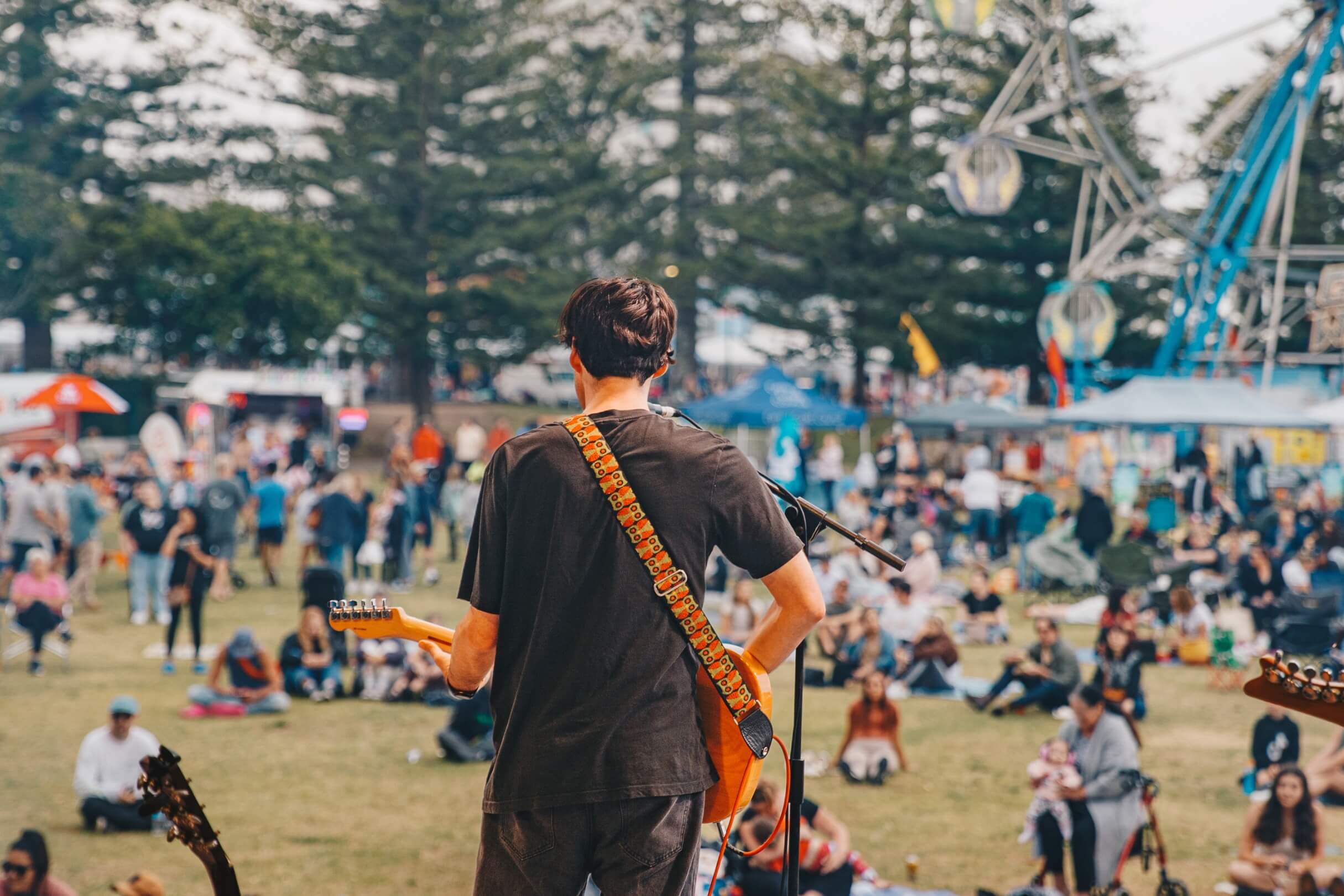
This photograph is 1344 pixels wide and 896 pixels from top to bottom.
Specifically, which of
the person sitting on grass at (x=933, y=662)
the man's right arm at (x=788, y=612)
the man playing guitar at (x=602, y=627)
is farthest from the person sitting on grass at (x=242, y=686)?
the man's right arm at (x=788, y=612)

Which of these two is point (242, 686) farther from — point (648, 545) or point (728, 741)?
point (648, 545)

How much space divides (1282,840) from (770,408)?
1167 cm

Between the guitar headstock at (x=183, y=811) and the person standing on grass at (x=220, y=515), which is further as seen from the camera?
the person standing on grass at (x=220, y=515)

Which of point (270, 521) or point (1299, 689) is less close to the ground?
point (1299, 689)

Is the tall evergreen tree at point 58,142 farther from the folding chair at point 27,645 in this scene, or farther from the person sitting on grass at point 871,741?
the person sitting on grass at point 871,741

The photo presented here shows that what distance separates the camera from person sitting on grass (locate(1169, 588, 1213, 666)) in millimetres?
11398

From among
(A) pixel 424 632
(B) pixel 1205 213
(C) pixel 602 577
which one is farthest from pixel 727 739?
(B) pixel 1205 213

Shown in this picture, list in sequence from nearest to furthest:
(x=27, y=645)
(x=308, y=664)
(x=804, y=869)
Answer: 1. (x=804, y=869)
2. (x=308, y=664)
3. (x=27, y=645)

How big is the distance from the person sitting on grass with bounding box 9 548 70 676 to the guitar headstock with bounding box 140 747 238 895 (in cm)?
931

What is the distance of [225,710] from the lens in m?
9.51

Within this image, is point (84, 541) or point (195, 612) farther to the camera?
point (84, 541)

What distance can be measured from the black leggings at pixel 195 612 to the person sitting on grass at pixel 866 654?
502 cm

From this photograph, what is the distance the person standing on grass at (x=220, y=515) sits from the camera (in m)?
11.9

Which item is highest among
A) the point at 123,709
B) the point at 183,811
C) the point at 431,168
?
the point at 431,168
